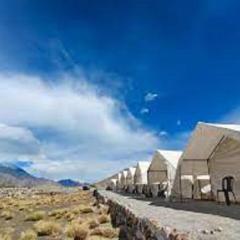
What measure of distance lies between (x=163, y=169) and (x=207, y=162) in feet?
27.7

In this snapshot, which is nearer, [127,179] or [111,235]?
[111,235]

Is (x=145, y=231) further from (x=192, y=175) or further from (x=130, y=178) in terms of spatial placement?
(x=130, y=178)

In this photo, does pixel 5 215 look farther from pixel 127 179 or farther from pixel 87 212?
pixel 127 179

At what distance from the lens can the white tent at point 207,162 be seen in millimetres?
16656

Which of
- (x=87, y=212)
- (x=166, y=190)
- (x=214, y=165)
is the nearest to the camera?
(x=214, y=165)

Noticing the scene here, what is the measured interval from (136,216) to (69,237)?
495cm

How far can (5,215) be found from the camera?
27.8 metres

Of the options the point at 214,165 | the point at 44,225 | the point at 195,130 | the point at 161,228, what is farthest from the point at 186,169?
the point at 161,228

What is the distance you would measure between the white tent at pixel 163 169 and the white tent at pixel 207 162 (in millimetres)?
2254

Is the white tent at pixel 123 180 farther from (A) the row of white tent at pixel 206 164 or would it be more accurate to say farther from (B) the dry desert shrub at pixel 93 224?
(B) the dry desert shrub at pixel 93 224

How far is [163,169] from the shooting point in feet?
91.4

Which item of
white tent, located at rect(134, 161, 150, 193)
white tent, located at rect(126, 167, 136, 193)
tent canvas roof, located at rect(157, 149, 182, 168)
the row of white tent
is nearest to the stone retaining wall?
the row of white tent

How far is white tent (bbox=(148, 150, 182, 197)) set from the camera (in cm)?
2427

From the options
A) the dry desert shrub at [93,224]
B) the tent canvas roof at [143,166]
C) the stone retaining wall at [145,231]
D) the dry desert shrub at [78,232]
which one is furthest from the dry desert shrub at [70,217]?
the tent canvas roof at [143,166]
